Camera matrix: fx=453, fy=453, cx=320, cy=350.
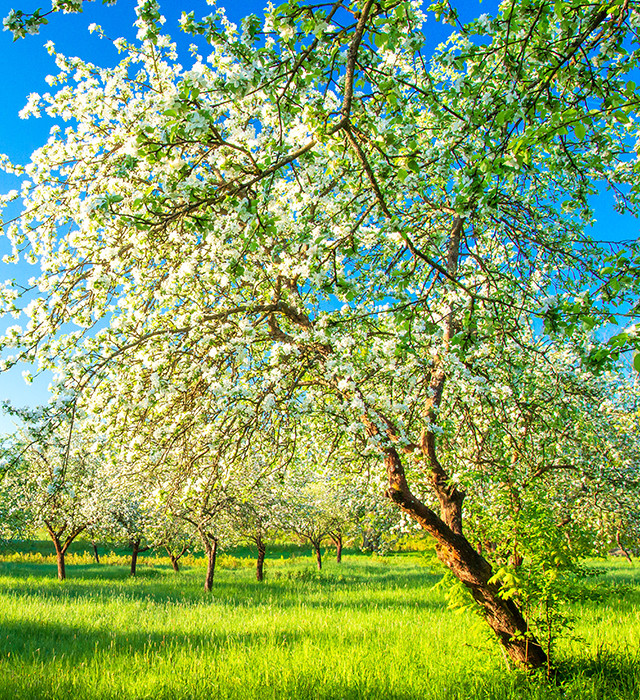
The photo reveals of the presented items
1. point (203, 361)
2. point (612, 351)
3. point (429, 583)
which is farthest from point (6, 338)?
point (429, 583)

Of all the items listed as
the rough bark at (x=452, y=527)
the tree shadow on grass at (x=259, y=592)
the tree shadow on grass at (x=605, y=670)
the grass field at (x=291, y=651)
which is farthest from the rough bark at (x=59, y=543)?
the tree shadow on grass at (x=605, y=670)

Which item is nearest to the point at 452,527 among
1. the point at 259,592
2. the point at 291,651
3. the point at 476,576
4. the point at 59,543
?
the point at 476,576

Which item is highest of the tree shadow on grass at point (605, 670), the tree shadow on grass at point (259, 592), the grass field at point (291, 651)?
the tree shadow on grass at point (605, 670)

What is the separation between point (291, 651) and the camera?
7699 millimetres

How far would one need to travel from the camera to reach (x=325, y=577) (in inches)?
836

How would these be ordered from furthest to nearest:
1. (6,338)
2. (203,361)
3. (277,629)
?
1. (277,629)
2. (203,361)
3. (6,338)

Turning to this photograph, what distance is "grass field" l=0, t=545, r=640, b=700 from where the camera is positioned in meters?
5.57

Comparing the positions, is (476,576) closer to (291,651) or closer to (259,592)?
(291,651)

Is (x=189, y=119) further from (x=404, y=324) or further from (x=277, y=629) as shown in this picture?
(x=277, y=629)

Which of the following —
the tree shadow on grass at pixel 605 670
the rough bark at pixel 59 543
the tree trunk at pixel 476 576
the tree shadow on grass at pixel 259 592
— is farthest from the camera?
the rough bark at pixel 59 543

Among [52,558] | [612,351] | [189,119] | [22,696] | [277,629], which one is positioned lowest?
[52,558]

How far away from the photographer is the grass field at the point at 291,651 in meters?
5.57

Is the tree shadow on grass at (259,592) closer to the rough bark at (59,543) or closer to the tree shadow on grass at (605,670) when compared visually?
the rough bark at (59,543)

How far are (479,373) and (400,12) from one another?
4749 mm
